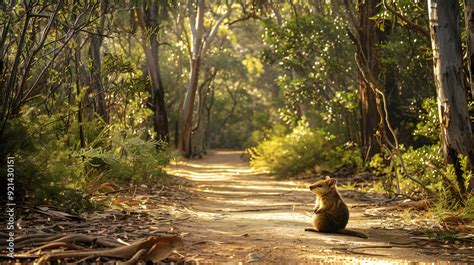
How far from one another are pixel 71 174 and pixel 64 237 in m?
2.42

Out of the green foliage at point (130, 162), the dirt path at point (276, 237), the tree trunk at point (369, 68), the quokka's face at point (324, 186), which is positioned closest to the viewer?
the dirt path at point (276, 237)

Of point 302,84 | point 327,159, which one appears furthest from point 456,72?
point 302,84

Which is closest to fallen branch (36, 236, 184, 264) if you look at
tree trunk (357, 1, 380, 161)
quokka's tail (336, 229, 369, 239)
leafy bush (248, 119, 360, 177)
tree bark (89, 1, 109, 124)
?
quokka's tail (336, 229, 369, 239)

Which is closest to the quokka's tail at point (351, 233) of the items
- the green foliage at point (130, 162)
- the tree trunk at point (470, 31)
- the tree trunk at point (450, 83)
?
the tree trunk at point (450, 83)

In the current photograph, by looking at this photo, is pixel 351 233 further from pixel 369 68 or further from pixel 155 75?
pixel 155 75

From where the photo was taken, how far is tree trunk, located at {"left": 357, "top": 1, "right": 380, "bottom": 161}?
1439 centimetres

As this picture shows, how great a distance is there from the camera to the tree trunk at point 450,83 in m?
8.16

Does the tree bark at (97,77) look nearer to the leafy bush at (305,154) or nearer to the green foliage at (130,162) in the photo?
the green foliage at (130,162)

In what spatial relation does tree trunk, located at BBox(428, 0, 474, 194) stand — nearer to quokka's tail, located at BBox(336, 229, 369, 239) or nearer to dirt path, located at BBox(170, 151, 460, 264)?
dirt path, located at BBox(170, 151, 460, 264)

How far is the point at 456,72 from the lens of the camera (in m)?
8.30

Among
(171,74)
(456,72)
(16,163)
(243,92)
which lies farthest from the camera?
(243,92)

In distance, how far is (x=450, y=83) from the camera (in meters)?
8.28

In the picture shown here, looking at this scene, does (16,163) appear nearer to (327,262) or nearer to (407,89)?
(327,262)

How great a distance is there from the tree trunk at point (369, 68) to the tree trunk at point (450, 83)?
19.2 ft
